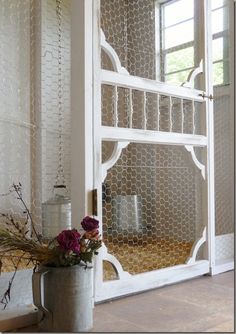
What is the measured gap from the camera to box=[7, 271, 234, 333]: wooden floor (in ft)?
3.81

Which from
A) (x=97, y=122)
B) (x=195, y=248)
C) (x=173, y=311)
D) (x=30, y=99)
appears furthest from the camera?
(x=30, y=99)

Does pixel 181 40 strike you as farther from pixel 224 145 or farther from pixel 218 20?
pixel 224 145

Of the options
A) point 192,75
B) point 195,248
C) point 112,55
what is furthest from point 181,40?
point 195,248

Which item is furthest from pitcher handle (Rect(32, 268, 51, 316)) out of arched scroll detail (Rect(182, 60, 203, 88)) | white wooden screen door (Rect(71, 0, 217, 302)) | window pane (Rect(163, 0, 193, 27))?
window pane (Rect(163, 0, 193, 27))

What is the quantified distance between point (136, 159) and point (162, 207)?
0.32 metres

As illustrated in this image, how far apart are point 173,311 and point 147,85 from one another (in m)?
0.91

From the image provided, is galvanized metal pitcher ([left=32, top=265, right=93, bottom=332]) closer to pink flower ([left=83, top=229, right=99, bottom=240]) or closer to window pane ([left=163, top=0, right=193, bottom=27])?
pink flower ([left=83, top=229, right=99, bottom=240])

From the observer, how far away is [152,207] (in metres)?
2.27

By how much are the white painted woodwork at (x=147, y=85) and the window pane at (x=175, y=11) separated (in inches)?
24.2

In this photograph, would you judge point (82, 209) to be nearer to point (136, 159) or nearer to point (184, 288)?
point (184, 288)

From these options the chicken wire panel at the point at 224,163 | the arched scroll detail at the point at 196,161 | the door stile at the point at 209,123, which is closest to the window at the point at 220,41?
A: the chicken wire panel at the point at 224,163

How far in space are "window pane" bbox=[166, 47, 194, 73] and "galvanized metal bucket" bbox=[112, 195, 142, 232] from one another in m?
0.79

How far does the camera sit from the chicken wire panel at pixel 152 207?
195cm

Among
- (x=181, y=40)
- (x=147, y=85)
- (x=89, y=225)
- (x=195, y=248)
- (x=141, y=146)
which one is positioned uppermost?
(x=181, y=40)
